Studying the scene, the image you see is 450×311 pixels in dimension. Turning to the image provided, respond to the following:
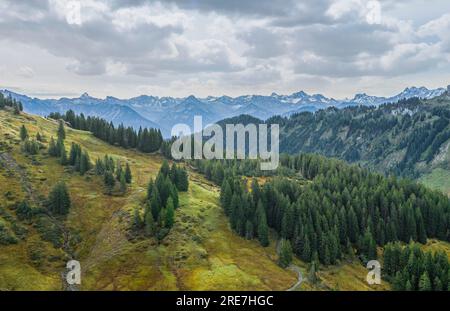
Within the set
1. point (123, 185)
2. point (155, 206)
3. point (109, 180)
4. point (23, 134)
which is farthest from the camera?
point (23, 134)

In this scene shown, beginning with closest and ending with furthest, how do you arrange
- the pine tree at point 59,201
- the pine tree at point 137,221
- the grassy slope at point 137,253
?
1. the grassy slope at point 137,253
2. the pine tree at point 137,221
3. the pine tree at point 59,201

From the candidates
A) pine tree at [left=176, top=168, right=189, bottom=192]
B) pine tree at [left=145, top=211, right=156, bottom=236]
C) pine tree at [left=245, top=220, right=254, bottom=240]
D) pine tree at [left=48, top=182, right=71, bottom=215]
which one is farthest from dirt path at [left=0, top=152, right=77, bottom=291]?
pine tree at [left=245, top=220, right=254, bottom=240]

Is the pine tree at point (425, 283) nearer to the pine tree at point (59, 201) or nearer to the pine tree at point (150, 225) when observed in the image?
the pine tree at point (150, 225)

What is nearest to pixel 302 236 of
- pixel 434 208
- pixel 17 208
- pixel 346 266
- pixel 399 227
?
pixel 346 266

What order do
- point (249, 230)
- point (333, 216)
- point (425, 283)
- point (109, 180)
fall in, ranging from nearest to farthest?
1. point (425, 283)
2. point (249, 230)
3. point (333, 216)
4. point (109, 180)

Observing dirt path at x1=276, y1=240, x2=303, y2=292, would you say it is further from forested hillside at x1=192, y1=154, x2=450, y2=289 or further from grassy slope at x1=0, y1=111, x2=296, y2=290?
forested hillside at x1=192, y1=154, x2=450, y2=289

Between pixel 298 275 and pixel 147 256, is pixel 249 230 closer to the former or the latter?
pixel 298 275

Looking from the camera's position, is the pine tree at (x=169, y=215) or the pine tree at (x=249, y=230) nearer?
the pine tree at (x=169, y=215)

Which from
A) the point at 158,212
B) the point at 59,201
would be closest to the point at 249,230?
the point at 158,212

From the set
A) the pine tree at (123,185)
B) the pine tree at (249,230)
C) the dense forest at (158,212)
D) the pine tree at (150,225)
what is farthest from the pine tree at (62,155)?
the pine tree at (249,230)
